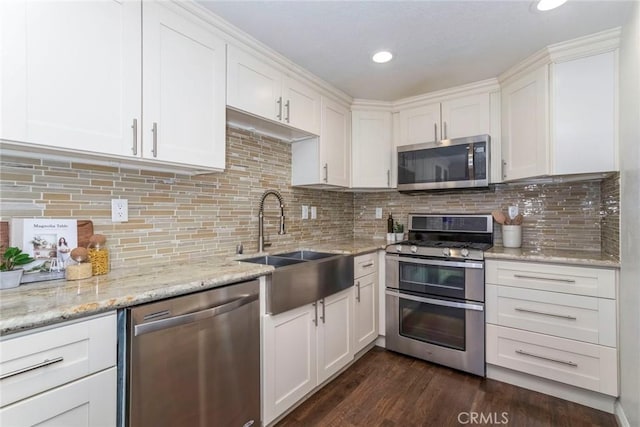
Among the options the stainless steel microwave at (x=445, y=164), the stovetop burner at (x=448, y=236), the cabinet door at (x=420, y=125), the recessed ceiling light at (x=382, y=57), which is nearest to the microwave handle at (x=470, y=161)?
the stainless steel microwave at (x=445, y=164)

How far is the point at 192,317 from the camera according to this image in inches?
48.8

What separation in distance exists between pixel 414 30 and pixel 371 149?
1.25m

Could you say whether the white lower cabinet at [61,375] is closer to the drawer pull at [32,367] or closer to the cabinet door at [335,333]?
the drawer pull at [32,367]

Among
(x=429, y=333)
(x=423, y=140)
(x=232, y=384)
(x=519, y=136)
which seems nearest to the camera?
(x=232, y=384)

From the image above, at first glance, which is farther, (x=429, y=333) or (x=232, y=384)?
(x=429, y=333)

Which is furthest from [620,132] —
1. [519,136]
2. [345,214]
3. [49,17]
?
[49,17]

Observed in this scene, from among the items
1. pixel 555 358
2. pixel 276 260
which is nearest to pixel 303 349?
pixel 276 260

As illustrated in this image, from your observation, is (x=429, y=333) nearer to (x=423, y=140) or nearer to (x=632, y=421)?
(x=632, y=421)

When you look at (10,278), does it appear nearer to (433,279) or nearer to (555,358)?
(433,279)

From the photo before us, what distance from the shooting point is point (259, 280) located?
5.25 ft

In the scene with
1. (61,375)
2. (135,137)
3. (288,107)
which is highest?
(288,107)

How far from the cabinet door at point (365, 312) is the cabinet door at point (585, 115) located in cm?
156

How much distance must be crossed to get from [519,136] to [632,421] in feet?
5.93

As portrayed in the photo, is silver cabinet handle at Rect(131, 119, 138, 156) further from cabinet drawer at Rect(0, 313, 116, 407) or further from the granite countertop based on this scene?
cabinet drawer at Rect(0, 313, 116, 407)
